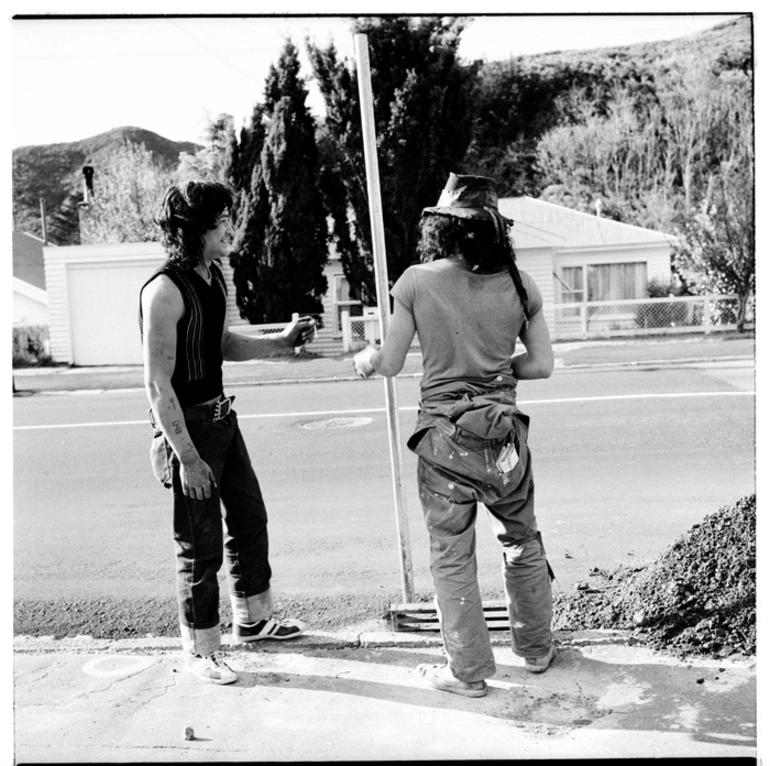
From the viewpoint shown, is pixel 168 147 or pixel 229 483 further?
pixel 168 147

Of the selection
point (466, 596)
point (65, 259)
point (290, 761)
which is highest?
point (65, 259)

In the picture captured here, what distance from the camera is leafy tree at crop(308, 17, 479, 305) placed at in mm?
19688

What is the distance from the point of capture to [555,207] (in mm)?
25984

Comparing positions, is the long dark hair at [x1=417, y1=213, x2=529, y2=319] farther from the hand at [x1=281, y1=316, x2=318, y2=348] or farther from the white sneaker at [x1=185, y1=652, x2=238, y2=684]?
the white sneaker at [x1=185, y1=652, x2=238, y2=684]

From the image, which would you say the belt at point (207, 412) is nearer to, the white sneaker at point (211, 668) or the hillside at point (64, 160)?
the white sneaker at point (211, 668)

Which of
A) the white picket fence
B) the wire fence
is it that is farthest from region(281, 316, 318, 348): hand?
the wire fence

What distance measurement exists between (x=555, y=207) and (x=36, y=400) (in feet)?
53.7

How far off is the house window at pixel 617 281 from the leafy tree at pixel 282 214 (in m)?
7.70

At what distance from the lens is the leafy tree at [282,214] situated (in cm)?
2039

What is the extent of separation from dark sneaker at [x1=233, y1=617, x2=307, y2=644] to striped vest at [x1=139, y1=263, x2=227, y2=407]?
1.04m

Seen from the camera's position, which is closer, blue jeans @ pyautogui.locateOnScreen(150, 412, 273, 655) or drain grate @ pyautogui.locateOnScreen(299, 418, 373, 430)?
blue jeans @ pyautogui.locateOnScreen(150, 412, 273, 655)

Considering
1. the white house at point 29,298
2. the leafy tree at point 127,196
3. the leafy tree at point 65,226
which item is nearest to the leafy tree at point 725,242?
the white house at point 29,298
